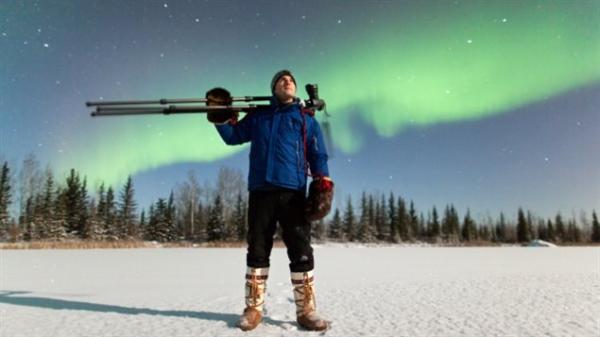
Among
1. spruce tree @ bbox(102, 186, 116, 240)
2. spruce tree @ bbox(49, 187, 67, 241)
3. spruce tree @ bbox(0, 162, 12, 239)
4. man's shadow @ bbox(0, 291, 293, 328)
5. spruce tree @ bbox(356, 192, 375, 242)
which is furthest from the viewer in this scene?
spruce tree @ bbox(356, 192, 375, 242)

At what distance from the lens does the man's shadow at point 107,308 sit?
334 cm

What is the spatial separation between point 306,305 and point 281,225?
0.69 m

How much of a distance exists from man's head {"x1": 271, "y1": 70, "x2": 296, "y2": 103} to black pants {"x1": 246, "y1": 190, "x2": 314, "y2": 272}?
891mm

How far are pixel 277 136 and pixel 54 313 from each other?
2613 mm

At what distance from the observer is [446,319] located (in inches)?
125

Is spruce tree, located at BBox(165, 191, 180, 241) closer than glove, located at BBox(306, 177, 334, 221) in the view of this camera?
No

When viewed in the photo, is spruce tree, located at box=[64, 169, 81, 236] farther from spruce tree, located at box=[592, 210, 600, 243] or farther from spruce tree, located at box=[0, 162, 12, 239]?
spruce tree, located at box=[592, 210, 600, 243]

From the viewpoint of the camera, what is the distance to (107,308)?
12.5 ft

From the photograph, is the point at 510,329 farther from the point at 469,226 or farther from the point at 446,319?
the point at 469,226

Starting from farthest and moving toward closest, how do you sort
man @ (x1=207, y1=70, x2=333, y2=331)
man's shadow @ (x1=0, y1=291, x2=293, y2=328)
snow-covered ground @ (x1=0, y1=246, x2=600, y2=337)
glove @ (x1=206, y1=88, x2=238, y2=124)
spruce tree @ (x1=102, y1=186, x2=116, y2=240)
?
1. spruce tree @ (x1=102, y1=186, x2=116, y2=240)
2. glove @ (x1=206, y1=88, x2=238, y2=124)
3. man's shadow @ (x1=0, y1=291, x2=293, y2=328)
4. man @ (x1=207, y1=70, x2=333, y2=331)
5. snow-covered ground @ (x1=0, y1=246, x2=600, y2=337)

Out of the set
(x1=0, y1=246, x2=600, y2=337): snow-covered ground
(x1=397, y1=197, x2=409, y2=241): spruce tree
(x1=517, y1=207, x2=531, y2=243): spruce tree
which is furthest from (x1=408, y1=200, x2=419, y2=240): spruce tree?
(x1=0, y1=246, x2=600, y2=337): snow-covered ground

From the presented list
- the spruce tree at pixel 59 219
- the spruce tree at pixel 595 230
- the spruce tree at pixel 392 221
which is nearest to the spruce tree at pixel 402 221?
the spruce tree at pixel 392 221

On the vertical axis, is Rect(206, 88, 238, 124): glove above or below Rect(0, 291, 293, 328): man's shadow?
above

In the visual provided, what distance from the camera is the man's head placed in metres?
3.56
